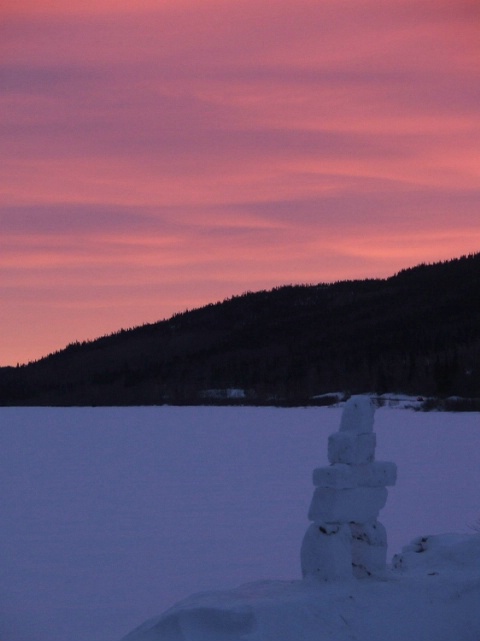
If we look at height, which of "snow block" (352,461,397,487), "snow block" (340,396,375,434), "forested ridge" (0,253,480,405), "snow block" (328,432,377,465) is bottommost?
"snow block" (352,461,397,487)

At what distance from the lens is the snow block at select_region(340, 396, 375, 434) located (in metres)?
10.1

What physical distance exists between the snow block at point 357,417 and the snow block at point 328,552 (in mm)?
853

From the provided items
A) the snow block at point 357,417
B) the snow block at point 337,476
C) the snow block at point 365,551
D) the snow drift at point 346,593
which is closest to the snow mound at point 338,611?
the snow drift at point 346,593

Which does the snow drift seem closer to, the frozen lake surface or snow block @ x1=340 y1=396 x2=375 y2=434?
snow block @ x1=340 y1=396 x2=375 y2=434

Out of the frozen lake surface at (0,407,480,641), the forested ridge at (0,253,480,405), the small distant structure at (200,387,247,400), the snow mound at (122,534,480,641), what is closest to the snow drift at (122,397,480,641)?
the snow mound at (122,534,480,641)

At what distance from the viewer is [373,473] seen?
9.98 metres

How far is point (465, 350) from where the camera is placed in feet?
347

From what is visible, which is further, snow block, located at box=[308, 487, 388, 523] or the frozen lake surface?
the frozen lake surface

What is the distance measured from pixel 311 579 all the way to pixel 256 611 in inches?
42.8

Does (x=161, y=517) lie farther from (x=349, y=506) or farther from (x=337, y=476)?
(x=337, y=476)

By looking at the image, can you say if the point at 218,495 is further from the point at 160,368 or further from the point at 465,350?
the point at 160,368

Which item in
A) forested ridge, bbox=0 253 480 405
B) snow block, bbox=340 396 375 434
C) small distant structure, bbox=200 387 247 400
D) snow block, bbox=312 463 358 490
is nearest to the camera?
snow block, bbox=312 463 358 490

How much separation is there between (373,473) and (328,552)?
0.81 m

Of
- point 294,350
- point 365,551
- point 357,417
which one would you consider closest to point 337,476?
point 357,417
